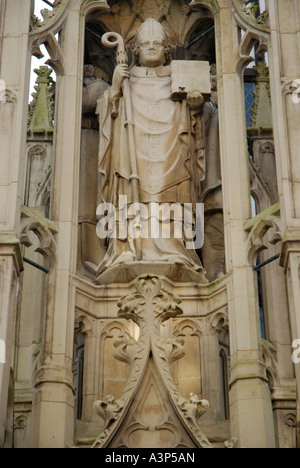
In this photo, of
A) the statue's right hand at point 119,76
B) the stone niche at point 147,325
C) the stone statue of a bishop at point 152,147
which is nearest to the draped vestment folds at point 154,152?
the stone statue of a bishop at point 152,147

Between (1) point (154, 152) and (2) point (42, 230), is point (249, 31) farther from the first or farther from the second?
(2) point (42, 230)

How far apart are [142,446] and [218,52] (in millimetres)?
5106

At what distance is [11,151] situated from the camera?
15.5 metres

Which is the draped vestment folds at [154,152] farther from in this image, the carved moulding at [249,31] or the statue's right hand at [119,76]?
the carved moulding at [249,31]

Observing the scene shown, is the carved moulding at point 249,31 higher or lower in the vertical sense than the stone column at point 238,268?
higher

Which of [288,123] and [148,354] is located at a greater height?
[288,123]

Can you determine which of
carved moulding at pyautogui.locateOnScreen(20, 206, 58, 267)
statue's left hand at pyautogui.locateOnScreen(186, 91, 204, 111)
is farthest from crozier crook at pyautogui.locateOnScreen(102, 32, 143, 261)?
carved moulding at pyautogui.locateOnScreen(20, 206, 58, 267)

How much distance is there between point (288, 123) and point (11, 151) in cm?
292

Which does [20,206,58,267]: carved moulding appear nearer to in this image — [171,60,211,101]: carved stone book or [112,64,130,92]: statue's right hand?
[112,64,130,92]: statue's right hand

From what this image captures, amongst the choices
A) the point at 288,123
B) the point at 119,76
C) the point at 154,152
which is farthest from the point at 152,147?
the point at 288,123

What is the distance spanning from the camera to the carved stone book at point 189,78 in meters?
16.9

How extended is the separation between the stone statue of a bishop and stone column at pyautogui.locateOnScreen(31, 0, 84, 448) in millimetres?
423

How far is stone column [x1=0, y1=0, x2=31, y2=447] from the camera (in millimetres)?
14531

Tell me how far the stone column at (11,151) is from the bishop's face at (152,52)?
4.81 feet
